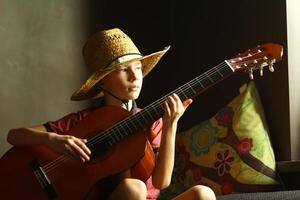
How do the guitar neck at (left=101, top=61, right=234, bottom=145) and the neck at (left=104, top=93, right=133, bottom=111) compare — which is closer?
the guitar neck at (left=101, top=61, right=234, bottom=145)

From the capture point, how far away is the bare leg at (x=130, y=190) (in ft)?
4.10

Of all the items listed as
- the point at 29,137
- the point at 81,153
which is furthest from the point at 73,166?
the point at 29,137

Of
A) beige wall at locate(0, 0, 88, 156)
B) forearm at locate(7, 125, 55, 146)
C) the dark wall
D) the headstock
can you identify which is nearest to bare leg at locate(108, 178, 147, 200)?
forearm at locate(7, 125, 55, 146)

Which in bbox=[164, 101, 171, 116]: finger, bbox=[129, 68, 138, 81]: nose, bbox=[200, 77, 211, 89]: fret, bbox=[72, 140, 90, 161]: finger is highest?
bbox=[129, 68, 138, 81]: nose

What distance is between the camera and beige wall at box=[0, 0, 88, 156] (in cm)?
193

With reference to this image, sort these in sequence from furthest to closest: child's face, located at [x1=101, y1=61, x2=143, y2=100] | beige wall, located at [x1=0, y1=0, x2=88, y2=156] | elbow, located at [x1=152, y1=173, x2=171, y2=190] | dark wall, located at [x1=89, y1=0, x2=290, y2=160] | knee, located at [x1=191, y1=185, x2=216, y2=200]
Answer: beige wall, located at [x1=0, y1=0, x2=88, y2=156], dark wall, located at [x1=89, y1=0, x2=290, y2=160], child's face, located at [x1=101, y1=61, x2=143, y2=100], elbow, located at [x1=152, y1=173, x2=171, y2=190], knee, located at [x1=191, y1=185, x2=216, y2=200]

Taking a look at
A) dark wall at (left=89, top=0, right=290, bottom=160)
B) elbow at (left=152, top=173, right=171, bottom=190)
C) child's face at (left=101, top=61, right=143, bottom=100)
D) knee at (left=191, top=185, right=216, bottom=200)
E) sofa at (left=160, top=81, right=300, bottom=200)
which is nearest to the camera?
knee at (left=191, top=185, right=216, bottom=200)

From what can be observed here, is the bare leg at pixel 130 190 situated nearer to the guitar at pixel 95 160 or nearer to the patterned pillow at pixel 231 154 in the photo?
the guitar at pixel 95 160

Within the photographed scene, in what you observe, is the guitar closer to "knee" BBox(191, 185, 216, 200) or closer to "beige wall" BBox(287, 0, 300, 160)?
"knee" BBox(191, 185, 216, 200)

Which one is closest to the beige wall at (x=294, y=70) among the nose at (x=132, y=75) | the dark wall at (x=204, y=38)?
the dark wall at (x=204, y=38)

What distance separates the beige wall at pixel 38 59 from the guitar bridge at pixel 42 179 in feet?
2.04

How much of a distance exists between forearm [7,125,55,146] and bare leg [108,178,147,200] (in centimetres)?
25

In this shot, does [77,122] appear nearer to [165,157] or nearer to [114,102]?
[114,102]

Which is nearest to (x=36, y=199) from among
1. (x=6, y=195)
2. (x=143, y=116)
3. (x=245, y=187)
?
(x=6, y=195)
